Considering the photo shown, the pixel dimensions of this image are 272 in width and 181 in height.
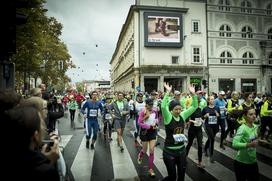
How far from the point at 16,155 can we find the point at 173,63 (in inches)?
1178

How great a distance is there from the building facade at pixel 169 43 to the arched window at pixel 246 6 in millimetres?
6241

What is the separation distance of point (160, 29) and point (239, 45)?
1265 centimetres

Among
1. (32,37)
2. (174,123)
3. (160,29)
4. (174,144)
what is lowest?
(174,144)

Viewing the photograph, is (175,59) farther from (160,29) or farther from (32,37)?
(32,37)

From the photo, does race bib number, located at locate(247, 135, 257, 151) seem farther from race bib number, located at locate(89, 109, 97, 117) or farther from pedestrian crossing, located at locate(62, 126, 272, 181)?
race bib number, located at locate(89, 109, 97, 117)

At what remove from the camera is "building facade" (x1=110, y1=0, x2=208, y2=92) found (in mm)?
29156

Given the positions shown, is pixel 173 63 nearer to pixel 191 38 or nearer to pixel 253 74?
pixel 191 38

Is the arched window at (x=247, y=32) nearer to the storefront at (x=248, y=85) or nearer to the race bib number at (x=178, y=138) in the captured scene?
the storefront at (x=248, y=85)

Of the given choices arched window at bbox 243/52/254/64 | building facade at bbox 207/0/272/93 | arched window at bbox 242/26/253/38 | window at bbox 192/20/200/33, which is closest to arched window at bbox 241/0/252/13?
building facade at bbox 207/0/272/93

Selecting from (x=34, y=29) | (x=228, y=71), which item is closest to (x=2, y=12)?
(x=34, y=29)

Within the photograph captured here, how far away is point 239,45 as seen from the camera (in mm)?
31781

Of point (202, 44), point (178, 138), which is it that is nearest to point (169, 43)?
point (202, 44)

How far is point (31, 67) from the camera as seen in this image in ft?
68.3

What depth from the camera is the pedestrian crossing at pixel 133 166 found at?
17.2ft
